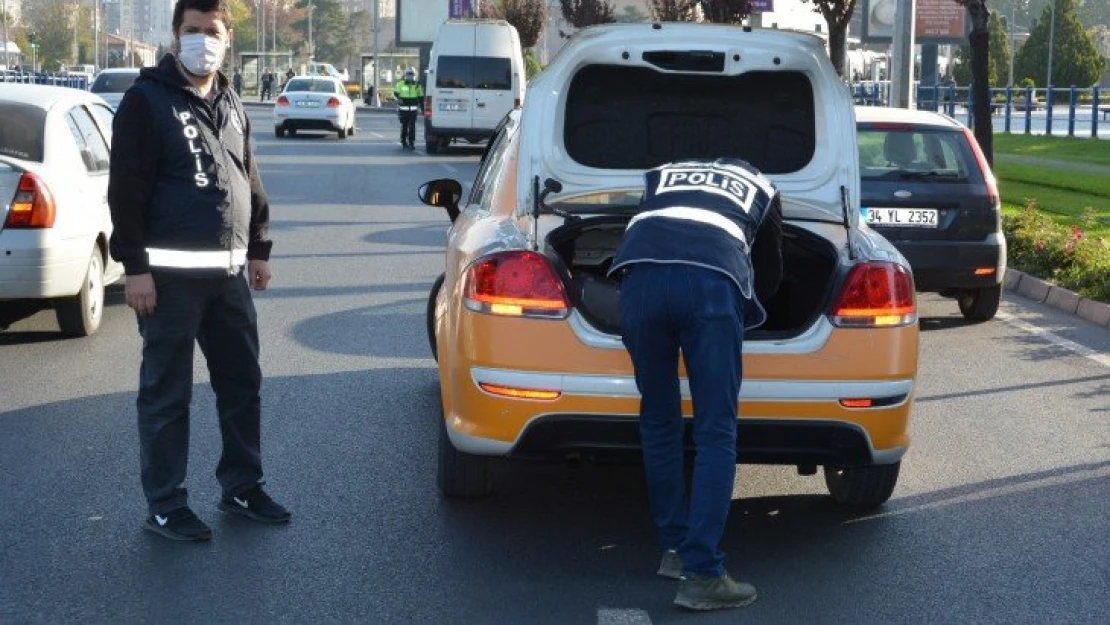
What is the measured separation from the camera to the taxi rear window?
23.4 feet

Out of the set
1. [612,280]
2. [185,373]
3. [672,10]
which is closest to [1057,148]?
[672,10]

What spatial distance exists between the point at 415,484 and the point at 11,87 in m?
5.96

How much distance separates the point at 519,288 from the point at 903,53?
18058mm

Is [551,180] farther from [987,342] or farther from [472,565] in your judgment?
[987,342]

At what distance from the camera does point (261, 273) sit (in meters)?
6.68

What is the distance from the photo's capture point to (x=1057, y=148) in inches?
1410

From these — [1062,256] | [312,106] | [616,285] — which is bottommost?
[1062,256]

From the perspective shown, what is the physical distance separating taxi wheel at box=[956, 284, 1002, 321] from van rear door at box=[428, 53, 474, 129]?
23.3 m

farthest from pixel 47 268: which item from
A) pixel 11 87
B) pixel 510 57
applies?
pixel 510 57

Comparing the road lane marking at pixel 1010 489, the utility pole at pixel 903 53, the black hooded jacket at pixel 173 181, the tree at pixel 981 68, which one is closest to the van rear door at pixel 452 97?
the utility pole at pixel 903 53

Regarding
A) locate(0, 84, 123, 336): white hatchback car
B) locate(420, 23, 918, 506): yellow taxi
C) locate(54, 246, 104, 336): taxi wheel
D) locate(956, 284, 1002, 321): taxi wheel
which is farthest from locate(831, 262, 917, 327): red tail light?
locate(956, 284, 1002, 321): taxi wheel

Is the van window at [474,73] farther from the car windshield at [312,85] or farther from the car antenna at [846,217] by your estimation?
the car antenna at [846,217]

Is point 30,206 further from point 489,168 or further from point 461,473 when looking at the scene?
point 461,473

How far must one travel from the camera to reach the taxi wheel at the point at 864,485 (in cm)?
671
